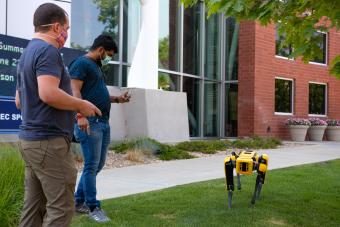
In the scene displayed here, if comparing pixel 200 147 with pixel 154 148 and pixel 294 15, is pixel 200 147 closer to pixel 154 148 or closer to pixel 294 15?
pixel 154 148

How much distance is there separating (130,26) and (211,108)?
5.78m

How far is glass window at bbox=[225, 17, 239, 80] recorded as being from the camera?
67.7ft

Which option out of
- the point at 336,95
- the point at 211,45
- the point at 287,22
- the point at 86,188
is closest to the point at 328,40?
the point at 336,95

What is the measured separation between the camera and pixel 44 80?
3.18 metres

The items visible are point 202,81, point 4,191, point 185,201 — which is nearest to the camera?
point 4,191

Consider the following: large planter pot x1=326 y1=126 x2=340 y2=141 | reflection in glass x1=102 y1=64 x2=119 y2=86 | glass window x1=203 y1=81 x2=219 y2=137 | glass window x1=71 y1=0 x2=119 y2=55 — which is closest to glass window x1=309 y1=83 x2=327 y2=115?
large planter pot x1=326 y1=126 x2=340 y2=141

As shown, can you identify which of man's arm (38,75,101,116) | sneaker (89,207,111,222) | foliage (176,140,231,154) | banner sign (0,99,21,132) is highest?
man's arm (38,75,101,116)

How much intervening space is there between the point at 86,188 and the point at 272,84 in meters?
16.1

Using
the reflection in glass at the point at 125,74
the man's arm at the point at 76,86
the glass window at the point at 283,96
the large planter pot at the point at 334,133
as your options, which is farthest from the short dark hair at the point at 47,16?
the large planter pot at the point at 334,133

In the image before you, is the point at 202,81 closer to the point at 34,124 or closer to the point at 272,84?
the point at 272,84

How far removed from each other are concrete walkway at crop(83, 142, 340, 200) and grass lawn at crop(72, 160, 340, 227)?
0.52 m

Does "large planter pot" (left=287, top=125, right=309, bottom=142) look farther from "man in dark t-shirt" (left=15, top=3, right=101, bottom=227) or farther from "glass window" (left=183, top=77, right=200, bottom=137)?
"man in dark t-shirt" (left=15, top=3, right=101, bottom=227)

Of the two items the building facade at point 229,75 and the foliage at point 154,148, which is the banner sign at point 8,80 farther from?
the building facade at point 229,75

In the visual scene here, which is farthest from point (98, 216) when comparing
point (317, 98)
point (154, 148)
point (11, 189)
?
point (317, 98)
